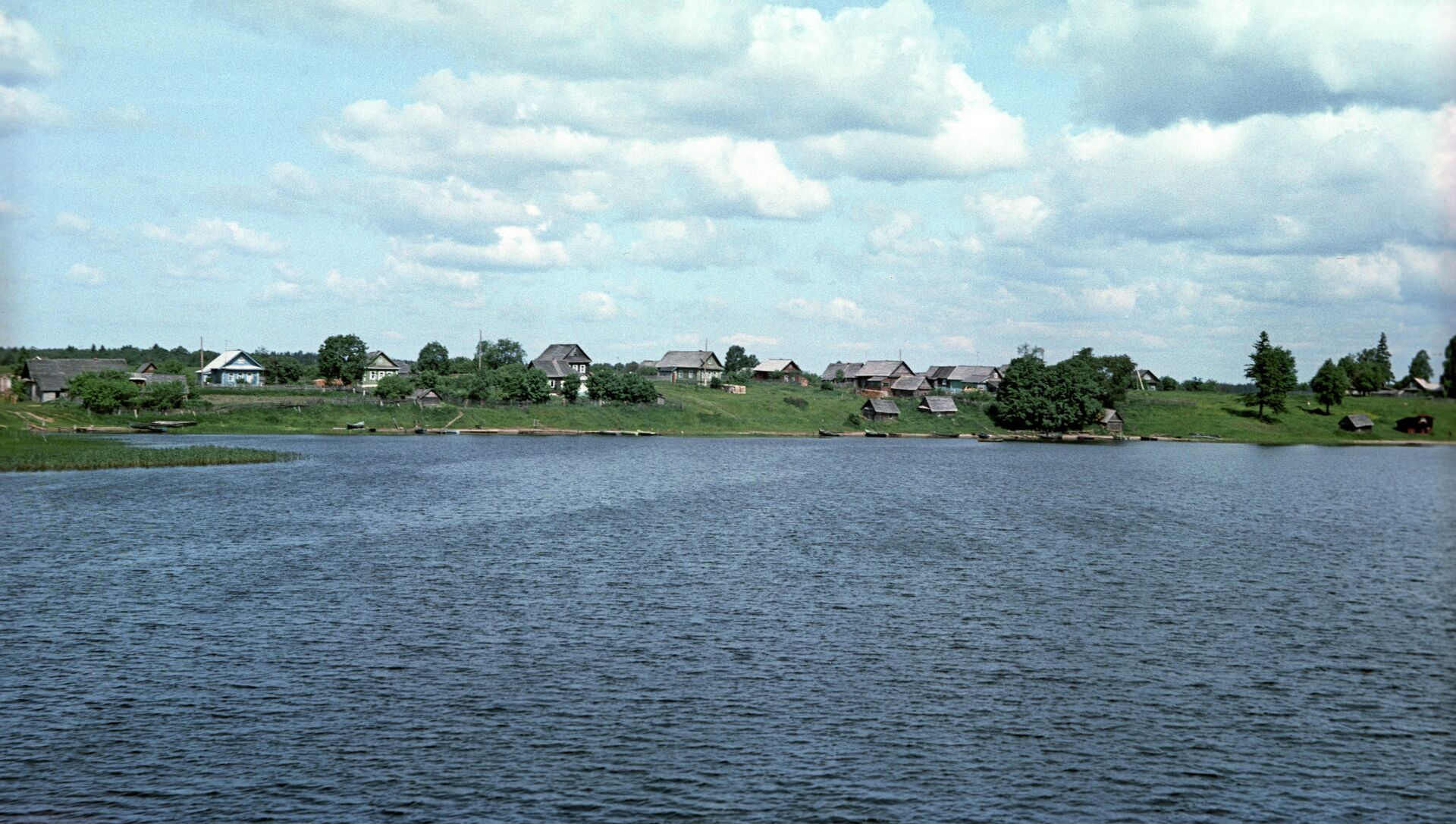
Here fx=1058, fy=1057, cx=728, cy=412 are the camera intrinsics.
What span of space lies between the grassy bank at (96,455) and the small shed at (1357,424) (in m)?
184

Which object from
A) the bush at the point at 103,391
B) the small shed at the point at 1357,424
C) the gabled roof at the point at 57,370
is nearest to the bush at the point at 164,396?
the bush at the point at 103,391

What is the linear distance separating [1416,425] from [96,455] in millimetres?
211737

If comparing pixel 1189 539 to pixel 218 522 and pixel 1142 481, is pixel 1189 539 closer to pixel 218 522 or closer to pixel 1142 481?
pixel 1142 481

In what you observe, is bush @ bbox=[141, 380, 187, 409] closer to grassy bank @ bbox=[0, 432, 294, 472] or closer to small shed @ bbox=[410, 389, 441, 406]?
grassy bank @ bbox=[0, 432, 294, 472]

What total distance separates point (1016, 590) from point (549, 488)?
5371 centimetres

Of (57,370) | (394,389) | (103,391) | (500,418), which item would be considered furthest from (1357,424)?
(57,370)

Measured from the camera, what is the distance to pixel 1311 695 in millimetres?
35781

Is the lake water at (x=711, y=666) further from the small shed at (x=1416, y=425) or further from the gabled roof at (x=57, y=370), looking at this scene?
the small shed at (x=1416, y=425)

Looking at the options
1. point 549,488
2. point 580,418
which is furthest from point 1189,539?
point 580,418

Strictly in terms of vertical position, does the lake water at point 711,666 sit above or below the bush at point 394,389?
below

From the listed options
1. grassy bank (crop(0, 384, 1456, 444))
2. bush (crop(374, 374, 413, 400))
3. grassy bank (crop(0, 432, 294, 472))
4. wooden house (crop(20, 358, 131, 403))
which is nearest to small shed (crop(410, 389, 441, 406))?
bush (crop(374, 374, 413, 400))

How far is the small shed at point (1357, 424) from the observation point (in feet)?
649

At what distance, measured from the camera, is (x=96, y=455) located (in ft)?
339

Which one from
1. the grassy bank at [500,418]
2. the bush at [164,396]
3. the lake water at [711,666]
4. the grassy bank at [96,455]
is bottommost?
the lake water at [711,666]
